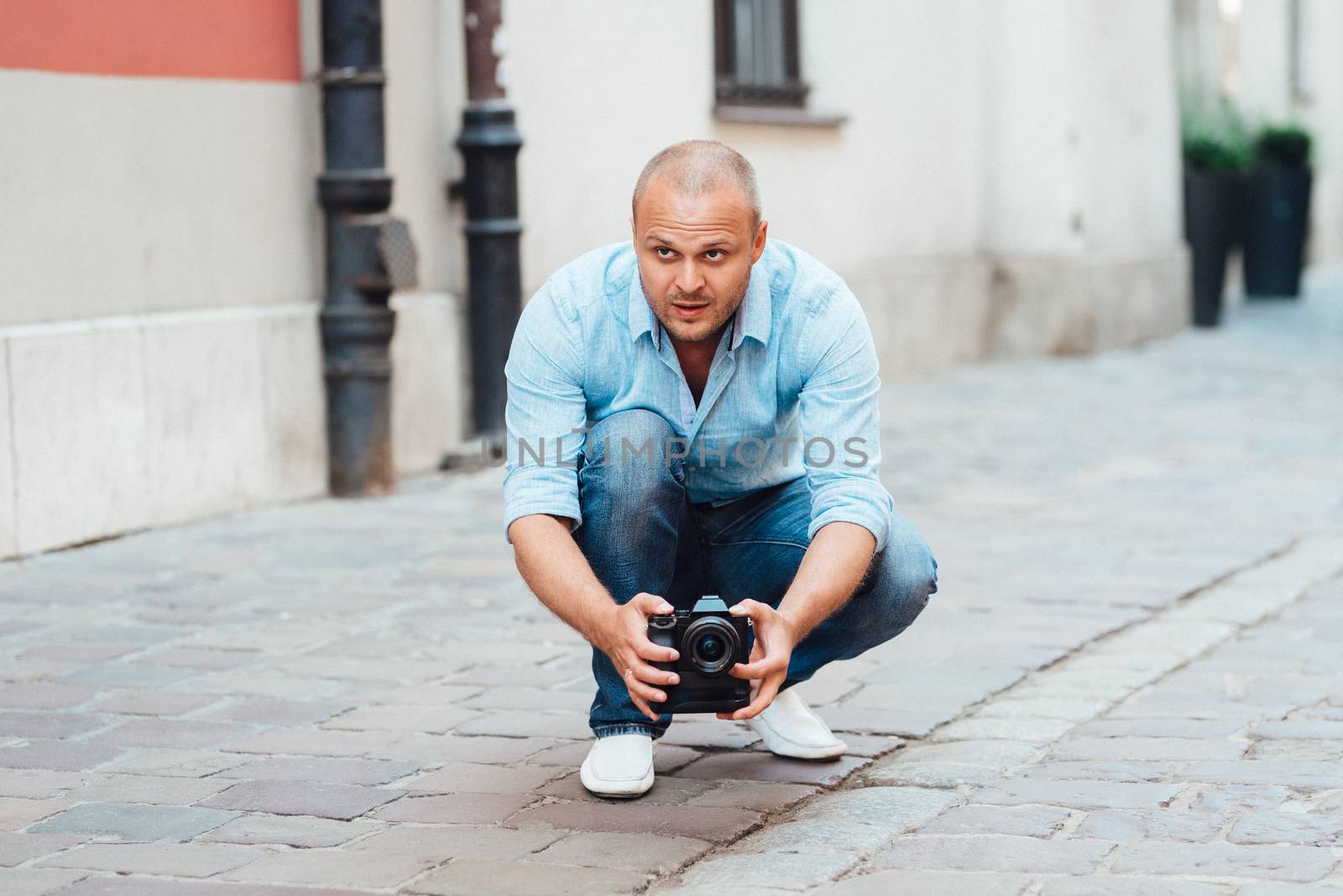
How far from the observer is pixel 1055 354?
12.6 meters

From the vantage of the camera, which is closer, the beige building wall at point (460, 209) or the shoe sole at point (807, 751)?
the shoe sole at point (807, 751)

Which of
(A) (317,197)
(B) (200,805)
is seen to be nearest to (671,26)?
A: (A) (317,197)

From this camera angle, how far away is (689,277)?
3334mm

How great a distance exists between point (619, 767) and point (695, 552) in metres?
0.43

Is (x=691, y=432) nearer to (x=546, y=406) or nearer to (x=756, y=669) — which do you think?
(x=546, y=406)

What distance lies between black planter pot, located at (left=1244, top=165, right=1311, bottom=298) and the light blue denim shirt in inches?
578

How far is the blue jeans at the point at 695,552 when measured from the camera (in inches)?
137

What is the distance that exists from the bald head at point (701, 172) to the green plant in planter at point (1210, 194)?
12.0 meters

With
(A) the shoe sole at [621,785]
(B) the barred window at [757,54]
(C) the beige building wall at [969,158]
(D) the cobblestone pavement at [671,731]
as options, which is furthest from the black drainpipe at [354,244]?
(A) the shoe sole at [621,785]

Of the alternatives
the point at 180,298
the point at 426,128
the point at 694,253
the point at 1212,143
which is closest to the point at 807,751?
the point at 694,253

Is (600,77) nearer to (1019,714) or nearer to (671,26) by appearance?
(671,26)

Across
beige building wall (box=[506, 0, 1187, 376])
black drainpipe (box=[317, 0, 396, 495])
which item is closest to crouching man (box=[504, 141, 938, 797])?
black drainpipe (box=[317, 0, 396, 495])

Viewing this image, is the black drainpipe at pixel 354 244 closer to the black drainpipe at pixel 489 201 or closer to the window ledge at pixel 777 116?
the black drainpipe at pixel 489 201

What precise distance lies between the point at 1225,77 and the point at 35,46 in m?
16.6
